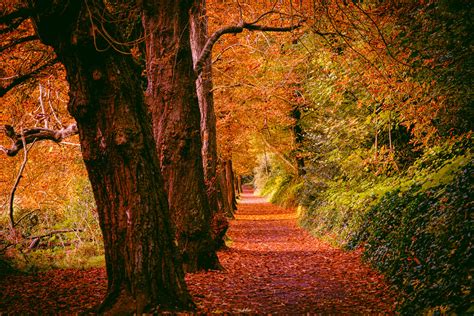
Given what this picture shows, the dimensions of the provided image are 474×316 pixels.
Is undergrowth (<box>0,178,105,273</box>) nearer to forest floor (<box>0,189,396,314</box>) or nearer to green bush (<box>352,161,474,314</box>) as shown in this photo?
forest floor (<box>0,189,396,314</box>)

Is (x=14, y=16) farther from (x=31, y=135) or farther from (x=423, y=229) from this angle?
(x=423, y=229)

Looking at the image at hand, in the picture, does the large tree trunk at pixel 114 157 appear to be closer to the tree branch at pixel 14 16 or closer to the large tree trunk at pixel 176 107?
the tree branch at pixel 14 16

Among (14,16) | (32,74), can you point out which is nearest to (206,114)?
(32,74)

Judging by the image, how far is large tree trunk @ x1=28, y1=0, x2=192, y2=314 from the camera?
459cm

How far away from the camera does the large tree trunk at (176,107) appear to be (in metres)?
7.85

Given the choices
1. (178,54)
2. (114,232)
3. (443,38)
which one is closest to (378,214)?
(443,38)

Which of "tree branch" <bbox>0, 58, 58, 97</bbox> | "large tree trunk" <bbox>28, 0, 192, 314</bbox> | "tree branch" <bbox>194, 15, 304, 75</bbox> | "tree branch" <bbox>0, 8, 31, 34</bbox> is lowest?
"large tree trunk" <bbox>28, 0, 192, 314</bbox>

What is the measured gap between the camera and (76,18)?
456cm

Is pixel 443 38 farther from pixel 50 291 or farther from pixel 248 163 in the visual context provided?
pixel 248 163

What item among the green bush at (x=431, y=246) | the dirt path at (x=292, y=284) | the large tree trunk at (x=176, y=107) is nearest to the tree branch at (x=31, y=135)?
the large tree trunk at (x=176, y=107)

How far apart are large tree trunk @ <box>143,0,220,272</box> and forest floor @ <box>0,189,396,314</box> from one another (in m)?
1.48

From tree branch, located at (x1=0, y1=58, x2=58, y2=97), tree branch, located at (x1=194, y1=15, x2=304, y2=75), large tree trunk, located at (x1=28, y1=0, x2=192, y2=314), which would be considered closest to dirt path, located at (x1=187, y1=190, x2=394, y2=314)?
large tree trunk, located at (x1=28, y1=0, x2=192, y2=314)

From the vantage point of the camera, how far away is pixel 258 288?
7281 millimetres

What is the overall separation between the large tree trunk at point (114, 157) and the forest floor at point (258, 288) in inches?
40.2
